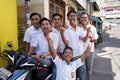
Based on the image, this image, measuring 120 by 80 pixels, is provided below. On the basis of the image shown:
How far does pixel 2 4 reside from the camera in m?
5.07

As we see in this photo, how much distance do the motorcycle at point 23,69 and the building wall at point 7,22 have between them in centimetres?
120

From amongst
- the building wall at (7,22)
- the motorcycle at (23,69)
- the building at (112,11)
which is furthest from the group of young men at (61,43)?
the building at (112,11)

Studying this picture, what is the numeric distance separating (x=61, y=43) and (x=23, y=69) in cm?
98

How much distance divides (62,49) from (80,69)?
663 millimetres

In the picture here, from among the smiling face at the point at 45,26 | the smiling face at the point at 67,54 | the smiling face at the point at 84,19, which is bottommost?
the smiling face at the point at 67,54

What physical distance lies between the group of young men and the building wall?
795mm

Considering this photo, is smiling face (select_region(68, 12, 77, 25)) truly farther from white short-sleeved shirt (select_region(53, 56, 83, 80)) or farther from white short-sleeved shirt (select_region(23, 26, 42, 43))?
white short-sleeved shirt (select_region(53, 56, 83, 80))

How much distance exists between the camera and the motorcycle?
3.57 meters

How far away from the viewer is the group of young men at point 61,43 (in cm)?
397

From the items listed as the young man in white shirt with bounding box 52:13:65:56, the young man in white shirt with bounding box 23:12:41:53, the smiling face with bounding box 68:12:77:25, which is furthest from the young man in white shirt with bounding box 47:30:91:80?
the smiling face with bounding box 68:12:77:25

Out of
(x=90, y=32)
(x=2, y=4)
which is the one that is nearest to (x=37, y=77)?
(x=90, y=32)

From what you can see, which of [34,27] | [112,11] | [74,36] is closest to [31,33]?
[34,27]

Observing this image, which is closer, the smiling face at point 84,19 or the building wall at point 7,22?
the smiling face at point 84,19

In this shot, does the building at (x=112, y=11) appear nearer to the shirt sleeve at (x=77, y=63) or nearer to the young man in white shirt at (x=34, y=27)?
the young man in white shirt at (x=34, y=27)
